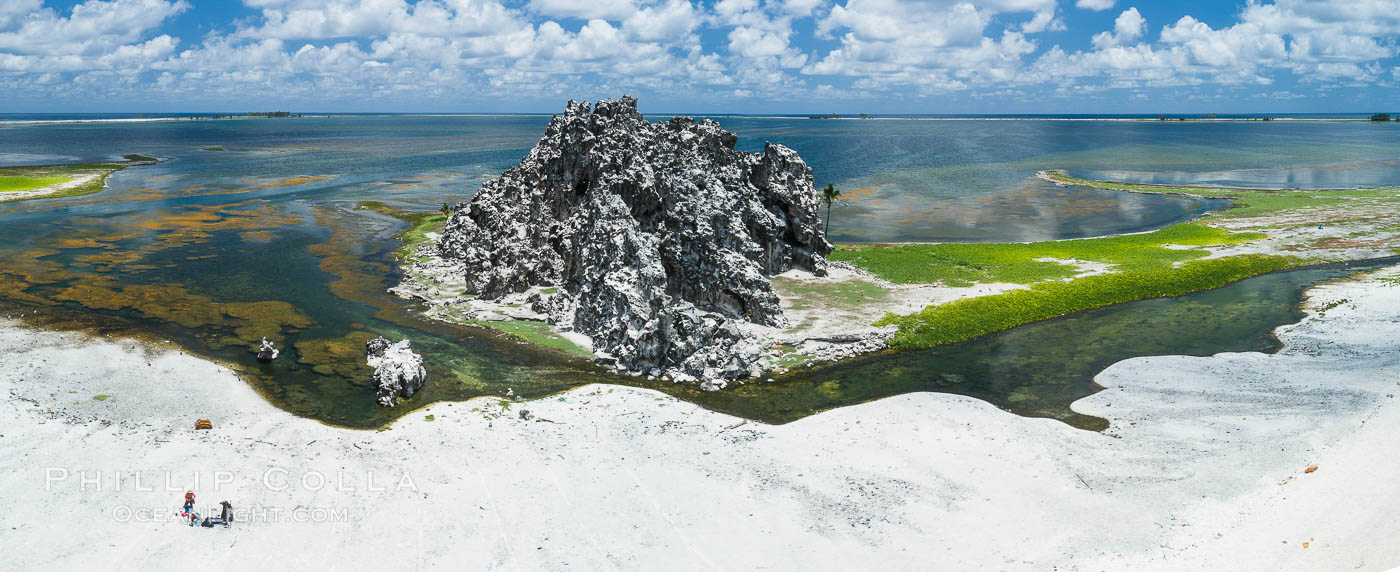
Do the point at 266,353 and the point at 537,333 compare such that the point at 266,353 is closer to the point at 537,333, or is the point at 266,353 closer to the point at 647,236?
the point at 537,333

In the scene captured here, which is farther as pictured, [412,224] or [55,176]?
[55,176]

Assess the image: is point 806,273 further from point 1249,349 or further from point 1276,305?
point 1276,305

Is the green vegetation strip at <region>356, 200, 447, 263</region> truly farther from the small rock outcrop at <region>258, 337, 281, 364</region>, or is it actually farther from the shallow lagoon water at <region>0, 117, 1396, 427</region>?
the small rock outcrop at <region>258, 337, 281, 364</region>

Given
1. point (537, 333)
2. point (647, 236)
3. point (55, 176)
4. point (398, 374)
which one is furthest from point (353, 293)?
point (55, 176)

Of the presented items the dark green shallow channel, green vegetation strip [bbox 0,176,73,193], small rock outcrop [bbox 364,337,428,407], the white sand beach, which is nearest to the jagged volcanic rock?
the dark green shallow channel

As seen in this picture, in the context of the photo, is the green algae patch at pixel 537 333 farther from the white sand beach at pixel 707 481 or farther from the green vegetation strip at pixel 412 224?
the green vegetation strip at pixel 412 224

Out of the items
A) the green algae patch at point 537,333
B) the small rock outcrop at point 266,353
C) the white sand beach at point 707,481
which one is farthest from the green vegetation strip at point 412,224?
the white sand beach at point 707,481
